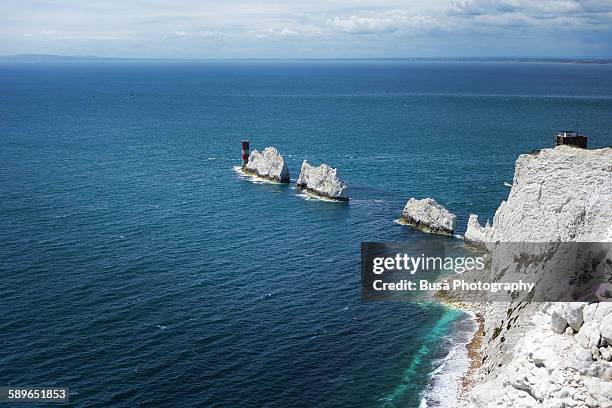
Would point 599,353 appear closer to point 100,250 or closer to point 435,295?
point 435,295

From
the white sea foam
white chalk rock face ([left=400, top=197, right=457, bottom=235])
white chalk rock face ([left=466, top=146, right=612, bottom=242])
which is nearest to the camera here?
white chalk rock face ([left=466, top=146, right=612, bottom=242])

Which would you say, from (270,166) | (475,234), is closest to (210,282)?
(475,234)

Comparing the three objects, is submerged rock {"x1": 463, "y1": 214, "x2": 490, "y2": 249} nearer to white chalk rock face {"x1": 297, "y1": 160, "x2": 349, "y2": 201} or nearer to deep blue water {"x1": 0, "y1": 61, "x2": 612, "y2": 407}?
deep blue water {"x1": 0, "y1": 61, "x2": 612, "y2": 407}

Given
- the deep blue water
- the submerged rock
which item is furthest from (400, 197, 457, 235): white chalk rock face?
the submerged rock

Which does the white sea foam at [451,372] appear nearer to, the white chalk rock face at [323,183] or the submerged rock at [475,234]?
the submerged rock at [475,234]

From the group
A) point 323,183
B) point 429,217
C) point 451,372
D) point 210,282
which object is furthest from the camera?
point 323,183

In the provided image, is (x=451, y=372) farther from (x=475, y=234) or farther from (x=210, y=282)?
(x=475, y=234)

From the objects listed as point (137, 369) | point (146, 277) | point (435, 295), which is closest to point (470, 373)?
point (435, 295)
